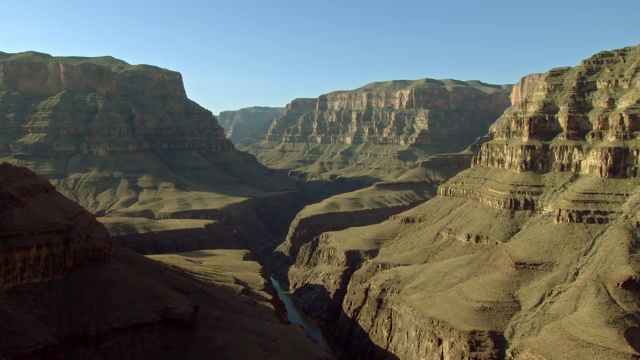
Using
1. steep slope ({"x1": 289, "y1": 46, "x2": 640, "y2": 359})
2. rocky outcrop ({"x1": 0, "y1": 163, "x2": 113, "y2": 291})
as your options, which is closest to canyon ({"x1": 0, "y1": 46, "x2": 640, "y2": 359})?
rocky outcrop ({"x1": 0, "y1": 163, "x2": 113, "y2": 291})

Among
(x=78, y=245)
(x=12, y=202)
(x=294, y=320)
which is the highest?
(x=12, y=202)

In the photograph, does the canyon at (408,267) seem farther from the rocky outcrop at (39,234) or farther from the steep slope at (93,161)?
the steep slope at (93,161)

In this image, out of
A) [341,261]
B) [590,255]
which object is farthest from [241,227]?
[590,255]

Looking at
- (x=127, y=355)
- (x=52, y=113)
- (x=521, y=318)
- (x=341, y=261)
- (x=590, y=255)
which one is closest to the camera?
(x=127, y=355)

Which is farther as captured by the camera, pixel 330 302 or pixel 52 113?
pixel 52 113

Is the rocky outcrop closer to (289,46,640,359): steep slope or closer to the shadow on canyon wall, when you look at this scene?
the shadow on canyon wall

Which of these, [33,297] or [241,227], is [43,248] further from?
[241,227]

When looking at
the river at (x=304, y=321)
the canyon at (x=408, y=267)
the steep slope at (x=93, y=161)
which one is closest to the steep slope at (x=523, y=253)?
the canyon at (x=408, y=267)

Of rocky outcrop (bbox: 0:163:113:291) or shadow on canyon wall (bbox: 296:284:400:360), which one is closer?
rocky outcrop (bbox: 0:163:113:291)
